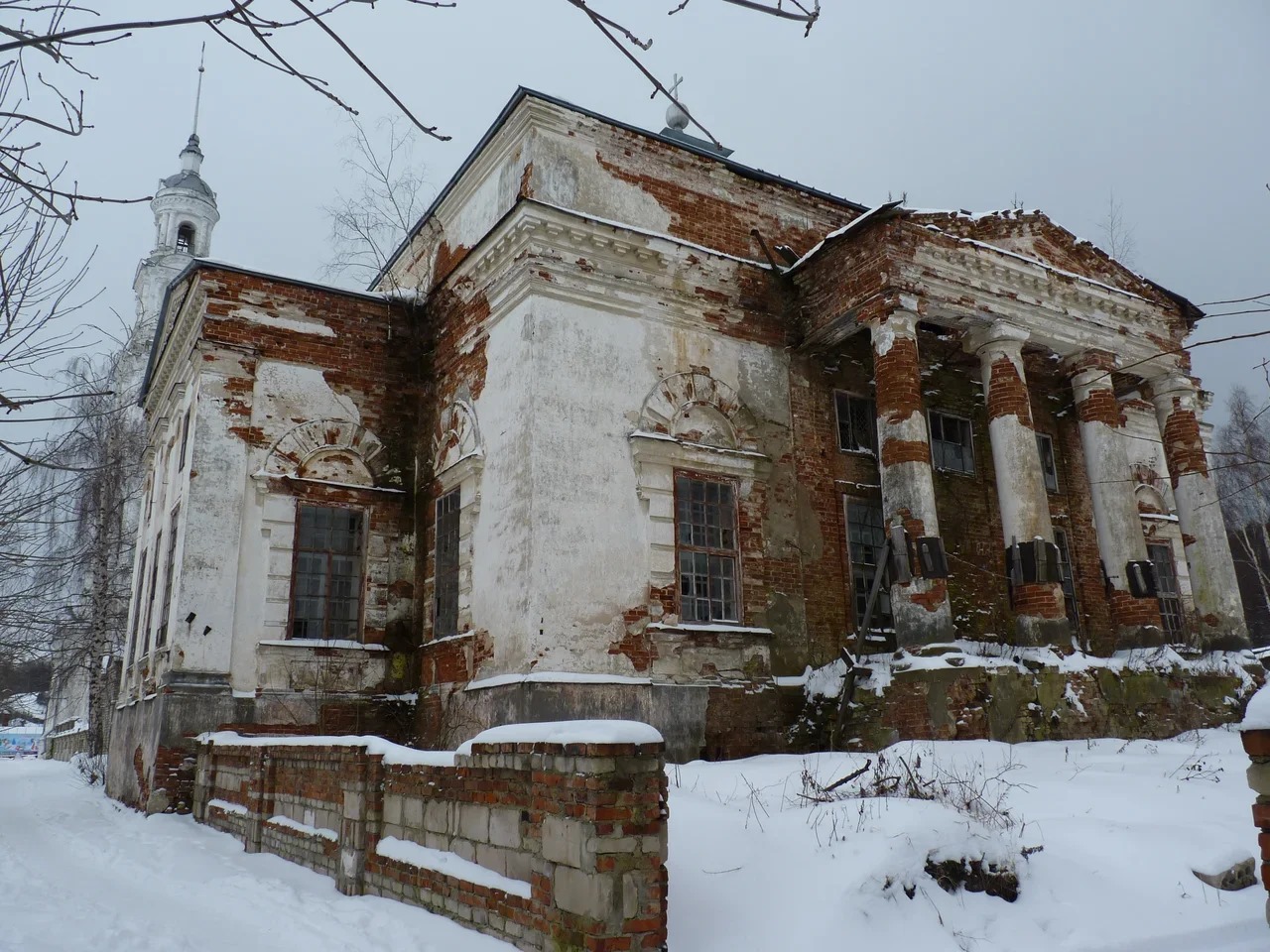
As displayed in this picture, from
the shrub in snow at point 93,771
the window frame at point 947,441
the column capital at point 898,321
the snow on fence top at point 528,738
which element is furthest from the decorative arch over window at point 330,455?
the shrub in snow at point 93,771

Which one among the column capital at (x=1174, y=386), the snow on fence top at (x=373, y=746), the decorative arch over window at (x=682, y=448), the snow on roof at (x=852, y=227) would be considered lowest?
the snow on fence top at (x=373, y=746)

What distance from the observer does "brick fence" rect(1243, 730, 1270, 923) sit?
14.9ft

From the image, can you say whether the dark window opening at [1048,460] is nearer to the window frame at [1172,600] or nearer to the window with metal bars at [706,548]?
the window frame at [1172,600]

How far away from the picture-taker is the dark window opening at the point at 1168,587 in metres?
17.5

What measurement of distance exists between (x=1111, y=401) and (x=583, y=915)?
1279cm

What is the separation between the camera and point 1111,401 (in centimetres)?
1433

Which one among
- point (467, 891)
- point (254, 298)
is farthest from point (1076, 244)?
point (467, 891)

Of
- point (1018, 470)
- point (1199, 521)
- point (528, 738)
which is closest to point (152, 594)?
point (528, 738)

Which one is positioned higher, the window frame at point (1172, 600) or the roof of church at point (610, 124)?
the roof of church at point (610, 124)

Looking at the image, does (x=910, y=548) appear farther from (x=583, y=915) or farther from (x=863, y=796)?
(x=583, y=915)

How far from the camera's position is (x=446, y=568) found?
12812mm

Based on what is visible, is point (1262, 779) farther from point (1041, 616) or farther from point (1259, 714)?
point (1041, 616)

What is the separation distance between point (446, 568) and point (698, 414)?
395cm

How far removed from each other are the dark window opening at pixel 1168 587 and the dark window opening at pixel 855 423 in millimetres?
7104
